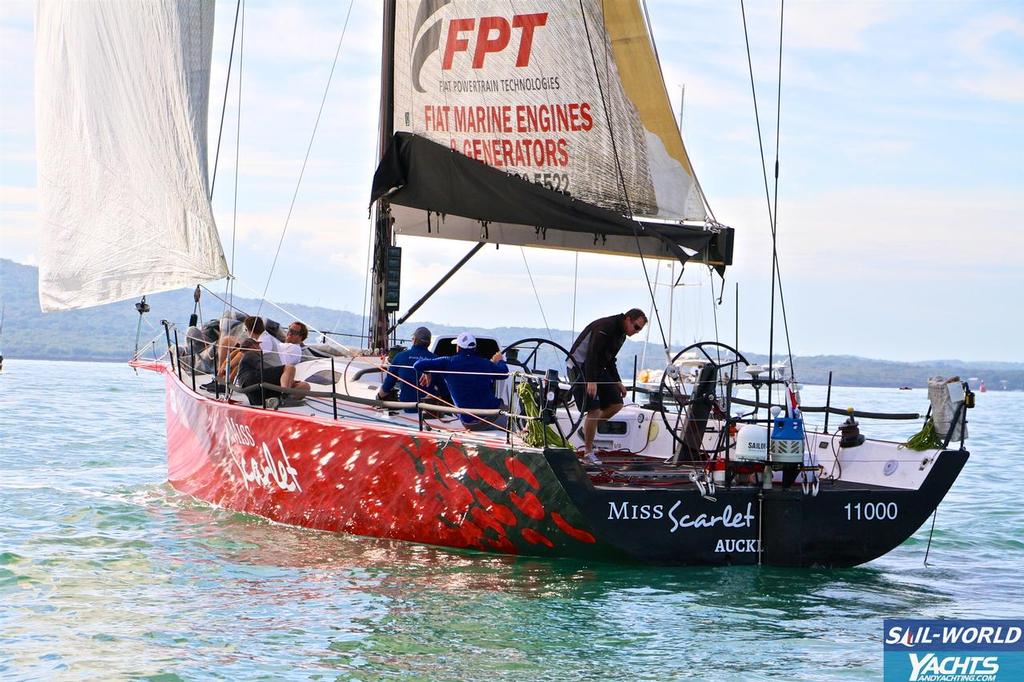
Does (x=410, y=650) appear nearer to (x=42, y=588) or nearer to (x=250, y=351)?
(x=42, y=588)

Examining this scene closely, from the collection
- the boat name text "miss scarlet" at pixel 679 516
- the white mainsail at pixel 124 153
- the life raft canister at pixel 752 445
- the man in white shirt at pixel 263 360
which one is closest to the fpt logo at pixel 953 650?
the boat name text "miss scarlet" at pixel 679 516

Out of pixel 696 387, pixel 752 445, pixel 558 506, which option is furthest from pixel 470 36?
pixel 558 506

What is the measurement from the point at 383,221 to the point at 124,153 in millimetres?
2597

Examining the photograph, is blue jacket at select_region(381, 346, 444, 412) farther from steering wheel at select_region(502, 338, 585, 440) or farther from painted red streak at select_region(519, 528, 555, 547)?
painted red streak at select_region(519, 528, 555, 547)

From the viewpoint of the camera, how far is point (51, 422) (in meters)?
25.0

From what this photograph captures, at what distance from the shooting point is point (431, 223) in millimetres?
12633

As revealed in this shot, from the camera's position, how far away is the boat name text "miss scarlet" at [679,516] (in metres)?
8.88

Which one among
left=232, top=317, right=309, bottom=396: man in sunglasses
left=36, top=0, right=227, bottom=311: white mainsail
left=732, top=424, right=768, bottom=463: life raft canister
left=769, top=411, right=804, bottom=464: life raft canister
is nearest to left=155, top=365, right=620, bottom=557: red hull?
left=232, top=317, right=309, bottom=396: man in sunglasses

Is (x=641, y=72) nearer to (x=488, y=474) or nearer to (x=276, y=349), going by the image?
(x=276, y=349)

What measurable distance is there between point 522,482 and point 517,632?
1451mm

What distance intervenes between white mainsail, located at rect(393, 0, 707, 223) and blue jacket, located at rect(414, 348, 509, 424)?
249 centimetres

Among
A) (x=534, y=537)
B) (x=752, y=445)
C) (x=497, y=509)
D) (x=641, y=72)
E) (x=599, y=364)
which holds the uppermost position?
(x=641, y=72)

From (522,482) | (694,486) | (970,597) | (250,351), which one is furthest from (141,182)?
(970,597)

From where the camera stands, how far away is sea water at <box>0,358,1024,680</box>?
23.3ft
